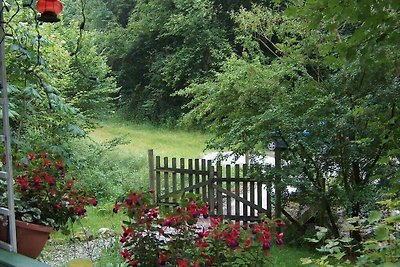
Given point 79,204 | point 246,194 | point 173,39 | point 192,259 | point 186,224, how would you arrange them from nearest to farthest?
point 192,259 → point 186,224 → point 79,204 → point 246,194 → point 173,39

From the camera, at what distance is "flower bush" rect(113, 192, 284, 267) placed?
2.12 m

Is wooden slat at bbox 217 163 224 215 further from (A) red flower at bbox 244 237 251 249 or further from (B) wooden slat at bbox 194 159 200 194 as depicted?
(A) red flower at bbox 244 237 251 249

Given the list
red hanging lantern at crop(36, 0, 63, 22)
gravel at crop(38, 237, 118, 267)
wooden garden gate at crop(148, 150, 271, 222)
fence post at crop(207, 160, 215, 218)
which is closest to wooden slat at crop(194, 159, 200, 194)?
wooden garden gate at crop(148, 150, 271, 222)

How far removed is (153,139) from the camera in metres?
13.0

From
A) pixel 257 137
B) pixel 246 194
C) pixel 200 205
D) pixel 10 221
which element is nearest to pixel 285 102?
pixel 257 137

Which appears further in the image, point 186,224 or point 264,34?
point 264,34

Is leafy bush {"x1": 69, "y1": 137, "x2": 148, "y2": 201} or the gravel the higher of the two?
leafy bush {"x1": 69, "y1": 137, "x2": 148, "y2": 201}

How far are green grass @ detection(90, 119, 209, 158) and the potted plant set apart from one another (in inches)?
263

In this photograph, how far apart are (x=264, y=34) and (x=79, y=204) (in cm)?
383

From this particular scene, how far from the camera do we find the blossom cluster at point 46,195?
8.05ft

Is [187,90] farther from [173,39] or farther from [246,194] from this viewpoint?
[173,39]

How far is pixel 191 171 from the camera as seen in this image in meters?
6.02

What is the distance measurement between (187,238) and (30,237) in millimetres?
693

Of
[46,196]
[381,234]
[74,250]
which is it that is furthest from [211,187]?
[381,234]
